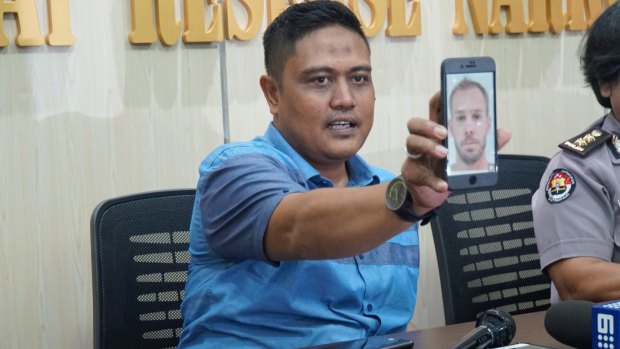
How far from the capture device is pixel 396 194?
4.75 ft

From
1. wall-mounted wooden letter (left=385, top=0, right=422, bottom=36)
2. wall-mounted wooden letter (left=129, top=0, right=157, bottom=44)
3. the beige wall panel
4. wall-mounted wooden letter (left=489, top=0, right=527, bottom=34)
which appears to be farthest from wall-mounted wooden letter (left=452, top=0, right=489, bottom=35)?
wall-mounted wooden letter (left=129, top=0, right=157, bottom=44)

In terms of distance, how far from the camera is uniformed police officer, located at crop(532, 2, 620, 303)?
2.14 m

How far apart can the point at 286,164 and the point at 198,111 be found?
1.12 m

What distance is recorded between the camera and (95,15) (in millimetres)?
2896

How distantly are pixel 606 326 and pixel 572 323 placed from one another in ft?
0.43

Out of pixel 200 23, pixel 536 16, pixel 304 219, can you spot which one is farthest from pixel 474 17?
pixel 304 219

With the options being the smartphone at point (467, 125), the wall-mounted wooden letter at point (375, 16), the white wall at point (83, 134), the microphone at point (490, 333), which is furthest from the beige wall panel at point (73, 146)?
the smartphone at point (467, 125)

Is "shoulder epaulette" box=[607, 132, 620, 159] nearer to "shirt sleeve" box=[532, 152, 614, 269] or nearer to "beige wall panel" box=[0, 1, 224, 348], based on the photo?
"shirt sleeve" box=[532, 152, 614, 269]

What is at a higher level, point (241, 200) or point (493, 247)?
point (241, 200)

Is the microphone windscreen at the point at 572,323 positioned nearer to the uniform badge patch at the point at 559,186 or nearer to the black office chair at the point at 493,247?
the uniform badge patch at the point at 559,186

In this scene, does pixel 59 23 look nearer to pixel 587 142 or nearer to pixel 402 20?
pixel 402 20

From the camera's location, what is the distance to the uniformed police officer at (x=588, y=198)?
2.14 metres

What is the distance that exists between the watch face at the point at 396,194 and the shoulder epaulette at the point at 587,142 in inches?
35.7

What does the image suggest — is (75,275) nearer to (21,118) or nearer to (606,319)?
(21,118)
